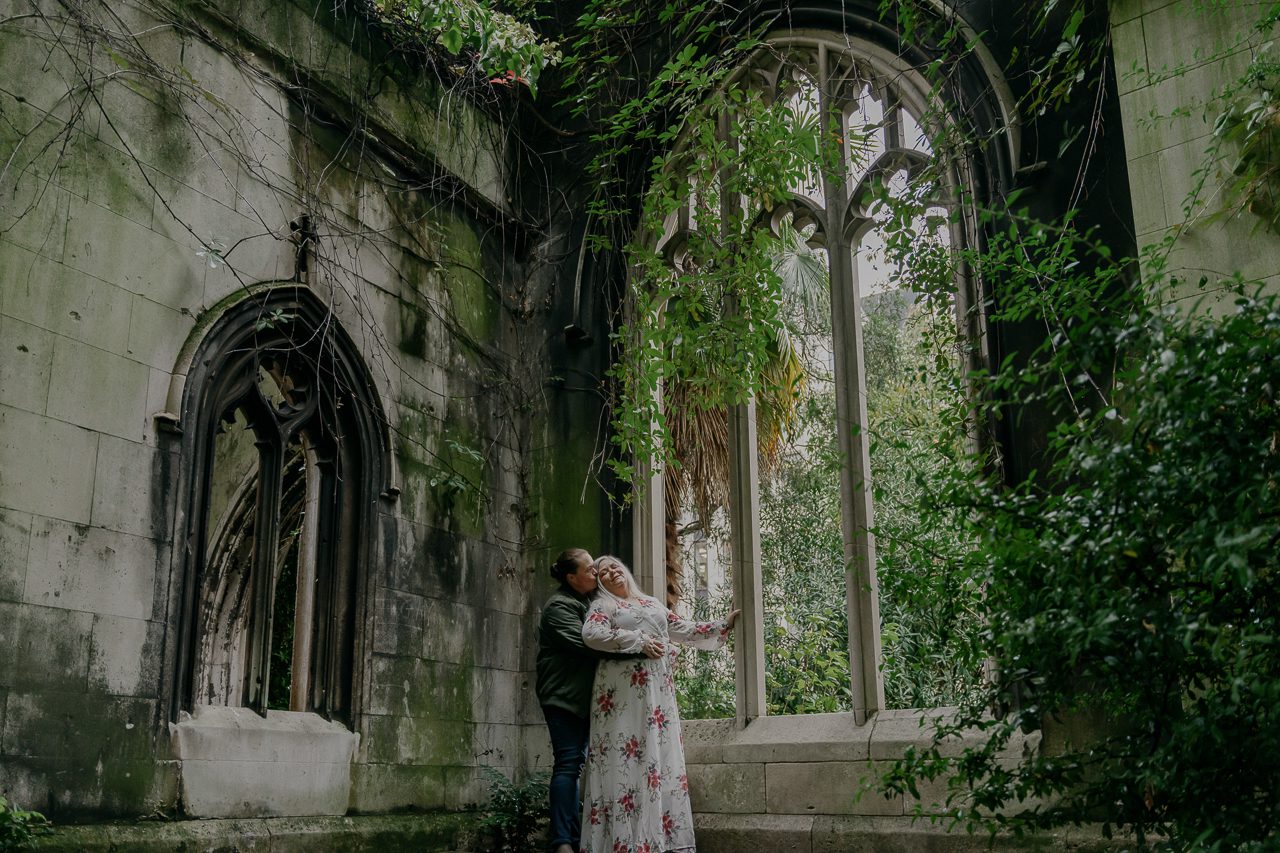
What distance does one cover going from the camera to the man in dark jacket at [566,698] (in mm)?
4633

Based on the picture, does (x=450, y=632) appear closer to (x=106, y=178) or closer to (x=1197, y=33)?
(x=106, y=178)

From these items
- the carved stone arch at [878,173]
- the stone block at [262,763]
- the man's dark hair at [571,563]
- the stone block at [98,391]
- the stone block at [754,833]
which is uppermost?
the carved stone arch at [878,173]

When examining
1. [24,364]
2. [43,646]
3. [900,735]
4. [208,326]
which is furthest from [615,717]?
[24,364]

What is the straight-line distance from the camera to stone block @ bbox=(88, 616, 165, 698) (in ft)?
12.7

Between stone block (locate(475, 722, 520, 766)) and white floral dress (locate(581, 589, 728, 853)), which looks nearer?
white floral dress (locate(581, 589, 728, 853))

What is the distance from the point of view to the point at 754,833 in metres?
5.03

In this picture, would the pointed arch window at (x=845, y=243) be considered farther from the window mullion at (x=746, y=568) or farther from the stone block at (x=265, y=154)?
the stone block at (x=265, y=154)

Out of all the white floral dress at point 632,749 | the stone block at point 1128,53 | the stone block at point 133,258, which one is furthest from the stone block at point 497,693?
the stone block at point 1128,53

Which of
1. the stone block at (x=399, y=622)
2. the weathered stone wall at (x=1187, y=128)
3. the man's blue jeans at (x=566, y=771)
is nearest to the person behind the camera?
the weathered stone wall at (x=1187, y=128)

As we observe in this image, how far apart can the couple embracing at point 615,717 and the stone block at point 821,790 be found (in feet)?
2.21

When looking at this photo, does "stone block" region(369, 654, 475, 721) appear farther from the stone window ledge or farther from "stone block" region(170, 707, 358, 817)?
the stone window ledge

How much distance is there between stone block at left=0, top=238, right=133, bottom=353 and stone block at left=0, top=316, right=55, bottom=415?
39mm

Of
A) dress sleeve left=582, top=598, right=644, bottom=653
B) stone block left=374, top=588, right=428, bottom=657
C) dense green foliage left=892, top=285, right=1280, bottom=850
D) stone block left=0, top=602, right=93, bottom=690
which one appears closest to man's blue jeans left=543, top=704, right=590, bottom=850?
dress sleeve left=582, top=598, right=644, bottom=653

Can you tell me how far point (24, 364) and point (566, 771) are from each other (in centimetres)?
250
